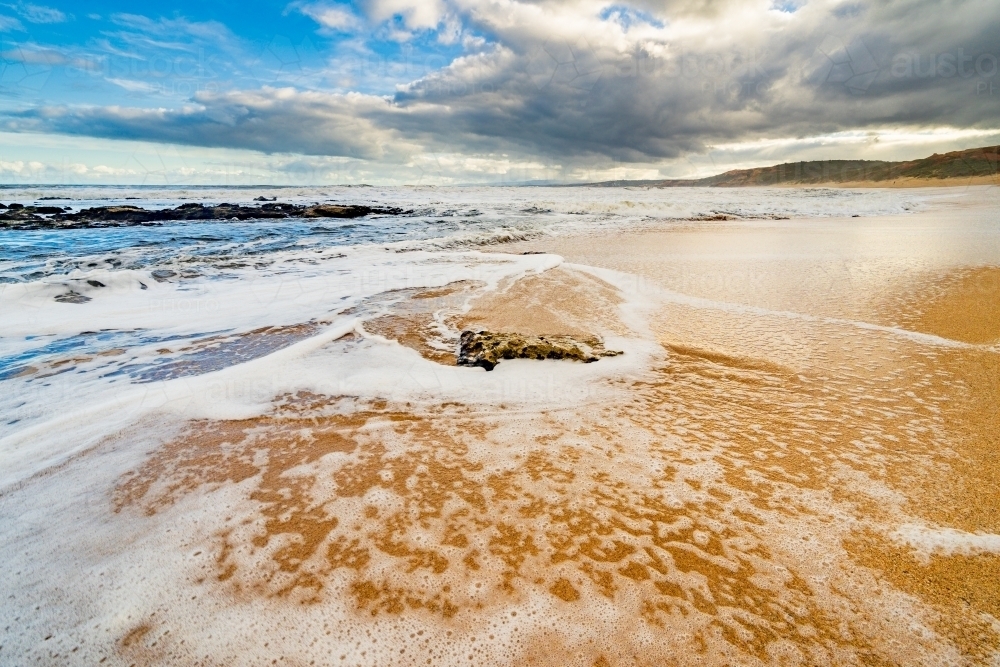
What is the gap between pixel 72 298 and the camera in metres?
7.66

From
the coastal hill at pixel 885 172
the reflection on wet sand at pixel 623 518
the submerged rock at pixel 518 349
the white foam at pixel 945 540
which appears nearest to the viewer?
the reflection on wet sand at pixel 623 518

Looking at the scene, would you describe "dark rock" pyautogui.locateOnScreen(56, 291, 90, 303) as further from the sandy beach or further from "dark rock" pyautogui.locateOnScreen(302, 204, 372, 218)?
"dark rock" pyautogui.locateOnScreen(302, 204, 372, 218)

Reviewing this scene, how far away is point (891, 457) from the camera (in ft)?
9.24

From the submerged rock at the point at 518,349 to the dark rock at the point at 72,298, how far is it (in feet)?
24.1

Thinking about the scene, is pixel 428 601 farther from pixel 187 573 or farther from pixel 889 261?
pixel 889 261

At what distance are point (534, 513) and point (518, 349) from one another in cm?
232

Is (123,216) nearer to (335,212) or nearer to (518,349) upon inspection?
(335,212)

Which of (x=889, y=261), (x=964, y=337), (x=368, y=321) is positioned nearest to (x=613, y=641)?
(x=368, y=321)

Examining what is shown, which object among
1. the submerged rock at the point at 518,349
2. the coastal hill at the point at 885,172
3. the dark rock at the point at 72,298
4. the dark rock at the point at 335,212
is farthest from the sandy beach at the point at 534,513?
the coastal hill at the point at 885,172

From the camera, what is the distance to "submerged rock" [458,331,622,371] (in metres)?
4.47

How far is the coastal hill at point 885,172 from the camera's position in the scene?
78.6 m

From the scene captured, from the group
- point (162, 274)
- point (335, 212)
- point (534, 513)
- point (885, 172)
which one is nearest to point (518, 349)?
point (534, 513)

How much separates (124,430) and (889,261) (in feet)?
42.5

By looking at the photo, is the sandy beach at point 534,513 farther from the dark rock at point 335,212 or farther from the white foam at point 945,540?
the dark rock at point 335,212
